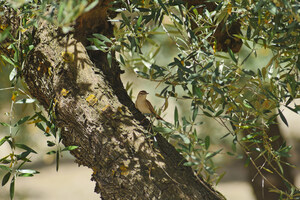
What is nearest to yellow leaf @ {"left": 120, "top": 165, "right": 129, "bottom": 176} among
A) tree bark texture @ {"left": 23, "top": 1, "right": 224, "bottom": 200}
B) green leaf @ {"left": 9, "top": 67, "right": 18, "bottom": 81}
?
tree bark texture @ {"left": 23, "top": 1, "right": 224, "bottom": 200}

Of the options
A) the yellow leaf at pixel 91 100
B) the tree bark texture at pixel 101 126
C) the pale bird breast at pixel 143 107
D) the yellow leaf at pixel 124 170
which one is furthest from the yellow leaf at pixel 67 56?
the yellow leaf at pixel 124 170

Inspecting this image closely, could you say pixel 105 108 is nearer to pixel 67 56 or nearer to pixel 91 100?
pixel 91 100

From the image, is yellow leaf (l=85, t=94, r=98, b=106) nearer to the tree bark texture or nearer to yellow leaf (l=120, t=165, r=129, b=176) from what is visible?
the tree bark texture

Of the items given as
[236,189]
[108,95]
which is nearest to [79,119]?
[108,95]

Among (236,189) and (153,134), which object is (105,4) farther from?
(236,189)

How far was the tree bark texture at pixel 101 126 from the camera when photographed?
3.95ft

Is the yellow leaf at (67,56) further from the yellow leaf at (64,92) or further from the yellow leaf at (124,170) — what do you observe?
the yellow leaf at (124,170)

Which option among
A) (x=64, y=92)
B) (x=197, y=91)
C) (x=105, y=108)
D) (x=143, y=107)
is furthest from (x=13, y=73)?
(x=197, y=91)

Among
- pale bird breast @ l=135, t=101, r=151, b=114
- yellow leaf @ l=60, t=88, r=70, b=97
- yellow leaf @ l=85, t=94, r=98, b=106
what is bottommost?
pale bird breast @ l=135, t=101, r=151, b=114

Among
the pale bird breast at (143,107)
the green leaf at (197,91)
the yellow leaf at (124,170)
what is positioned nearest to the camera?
the green leaf at (197,91)

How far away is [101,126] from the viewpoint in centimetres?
123

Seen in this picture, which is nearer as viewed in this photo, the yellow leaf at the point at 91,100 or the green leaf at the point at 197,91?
the green leaf at the point at 197,91

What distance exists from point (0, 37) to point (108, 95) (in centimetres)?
51

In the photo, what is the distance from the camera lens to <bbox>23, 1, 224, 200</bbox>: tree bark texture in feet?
3.95
